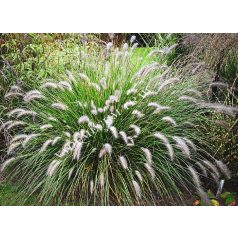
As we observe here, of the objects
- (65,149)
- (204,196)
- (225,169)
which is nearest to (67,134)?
(65,149)

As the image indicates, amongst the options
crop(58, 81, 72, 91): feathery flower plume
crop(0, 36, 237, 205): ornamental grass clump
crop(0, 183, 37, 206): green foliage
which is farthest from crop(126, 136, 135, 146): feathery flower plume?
crop(0, 183, 37, 206): green foliage

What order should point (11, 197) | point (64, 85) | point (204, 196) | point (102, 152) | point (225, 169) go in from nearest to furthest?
point (102, 152), point (204, 196), point (225, 169), point (11, 197), point (64, 85)

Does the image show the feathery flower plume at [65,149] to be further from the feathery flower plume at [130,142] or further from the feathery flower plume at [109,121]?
the feathery flower plume at [130,142]

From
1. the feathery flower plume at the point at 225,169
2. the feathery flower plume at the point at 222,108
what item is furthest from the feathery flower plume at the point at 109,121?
the feathery flower plume at the point at 225,169

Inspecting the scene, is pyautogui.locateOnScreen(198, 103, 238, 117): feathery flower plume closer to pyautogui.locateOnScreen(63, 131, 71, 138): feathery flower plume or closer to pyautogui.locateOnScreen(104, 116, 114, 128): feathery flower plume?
pyautogui.locateOnScreen(104, 116, 114, 128): feathery flower plume

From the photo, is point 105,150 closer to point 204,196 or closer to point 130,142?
point 130,142

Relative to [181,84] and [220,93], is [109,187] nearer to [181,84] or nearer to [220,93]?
[181,84]

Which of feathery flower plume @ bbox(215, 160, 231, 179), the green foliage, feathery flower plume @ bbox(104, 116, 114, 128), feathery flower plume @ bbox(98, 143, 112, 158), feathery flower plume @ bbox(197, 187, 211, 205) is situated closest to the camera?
feathery flower plume @ bbox(98, 143, 112, 158)

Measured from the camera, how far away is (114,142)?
13.3 feet

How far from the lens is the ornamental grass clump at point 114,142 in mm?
3895

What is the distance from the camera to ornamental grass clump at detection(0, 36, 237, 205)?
3895 millimetres

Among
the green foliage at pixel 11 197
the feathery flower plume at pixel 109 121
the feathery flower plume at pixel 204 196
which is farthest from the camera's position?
the green foliage at pixel 11 197

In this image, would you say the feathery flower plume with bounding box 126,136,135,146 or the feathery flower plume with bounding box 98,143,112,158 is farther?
the feathery flower plume with bounding box 126,136,135,146
